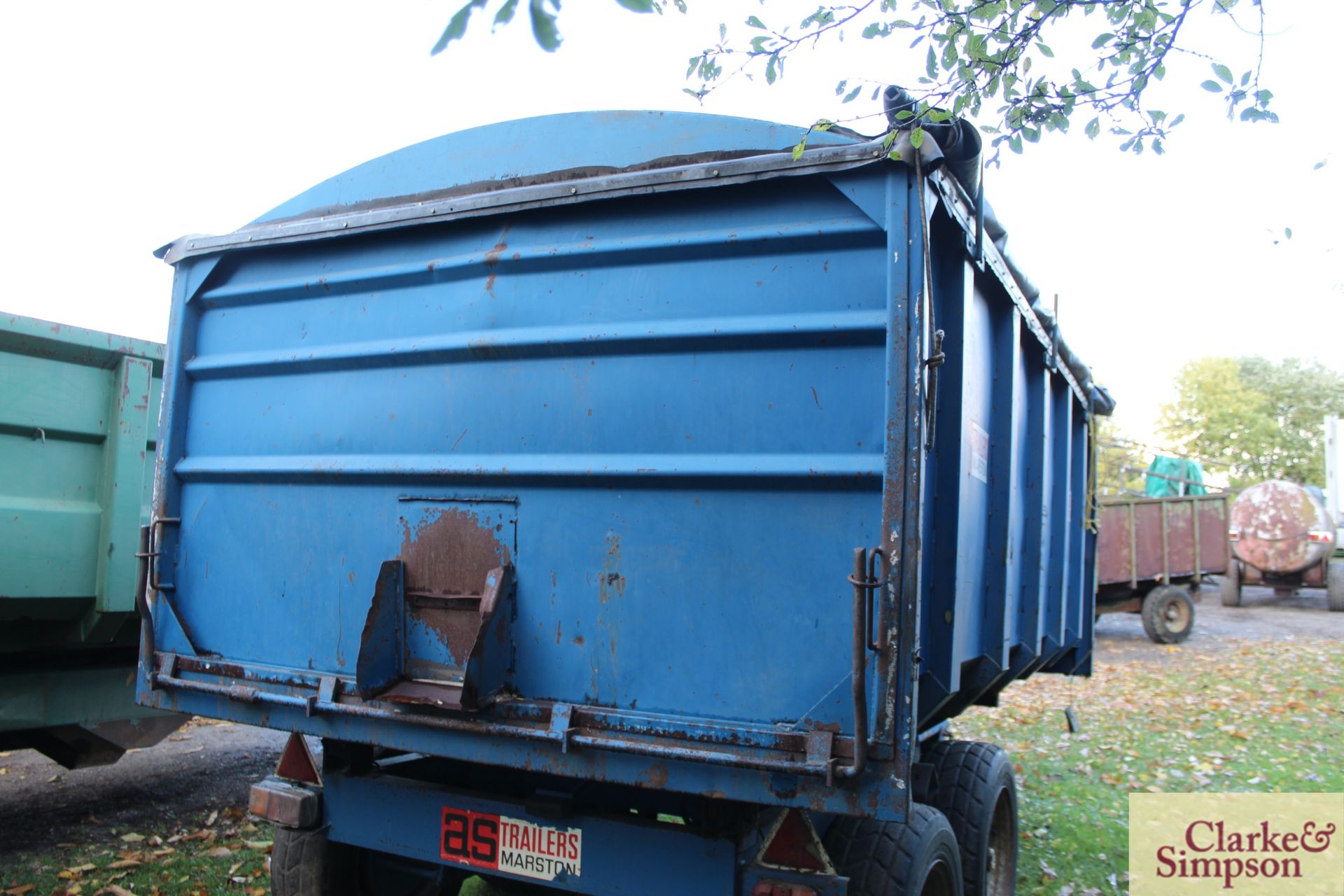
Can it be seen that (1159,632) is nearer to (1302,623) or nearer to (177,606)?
(1302,623)

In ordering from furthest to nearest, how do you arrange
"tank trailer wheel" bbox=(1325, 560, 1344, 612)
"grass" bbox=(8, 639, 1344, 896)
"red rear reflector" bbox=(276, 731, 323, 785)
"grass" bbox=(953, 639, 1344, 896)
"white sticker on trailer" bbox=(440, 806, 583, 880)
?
"tank trailer wheel" bbox=(1325, 560, 1344, 612), "grass" bbox=(953, 639, 1344, 896), "grass" bbox=(8, 639, 1344, 896), "red rear reflector" bbox=(276, 731, 323, 785), "white sticker on trailer" bbox=(440, 806, 583, 880)

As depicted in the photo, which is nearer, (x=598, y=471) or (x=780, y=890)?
(x=780, y=890)

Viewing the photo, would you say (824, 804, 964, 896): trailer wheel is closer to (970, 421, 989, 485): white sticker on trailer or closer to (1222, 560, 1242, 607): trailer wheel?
(970, 421, 989, 485): white sticker on trailer

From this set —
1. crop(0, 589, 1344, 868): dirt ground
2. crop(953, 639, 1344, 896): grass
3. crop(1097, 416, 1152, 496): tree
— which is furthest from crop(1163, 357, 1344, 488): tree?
crop(0, 589, 1344, 868): dirt ground

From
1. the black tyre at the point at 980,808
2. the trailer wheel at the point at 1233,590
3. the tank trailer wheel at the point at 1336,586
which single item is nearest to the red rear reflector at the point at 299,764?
the black tyre at the point at 980,808

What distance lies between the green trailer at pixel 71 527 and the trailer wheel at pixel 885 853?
3293 mm

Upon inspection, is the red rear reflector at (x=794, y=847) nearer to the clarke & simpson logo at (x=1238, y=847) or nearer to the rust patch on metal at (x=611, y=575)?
the rust patch on metal at (x=611, y=575)

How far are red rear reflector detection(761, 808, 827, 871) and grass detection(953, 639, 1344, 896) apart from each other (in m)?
2.56

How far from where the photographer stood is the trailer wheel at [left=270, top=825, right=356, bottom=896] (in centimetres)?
305

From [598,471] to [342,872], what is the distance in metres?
1.72

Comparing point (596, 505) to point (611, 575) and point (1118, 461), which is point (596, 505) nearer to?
point (611, 575)

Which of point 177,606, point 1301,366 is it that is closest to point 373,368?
point 177,606

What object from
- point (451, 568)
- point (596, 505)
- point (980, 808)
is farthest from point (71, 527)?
point (980, 808)

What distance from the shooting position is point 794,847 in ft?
7.75
